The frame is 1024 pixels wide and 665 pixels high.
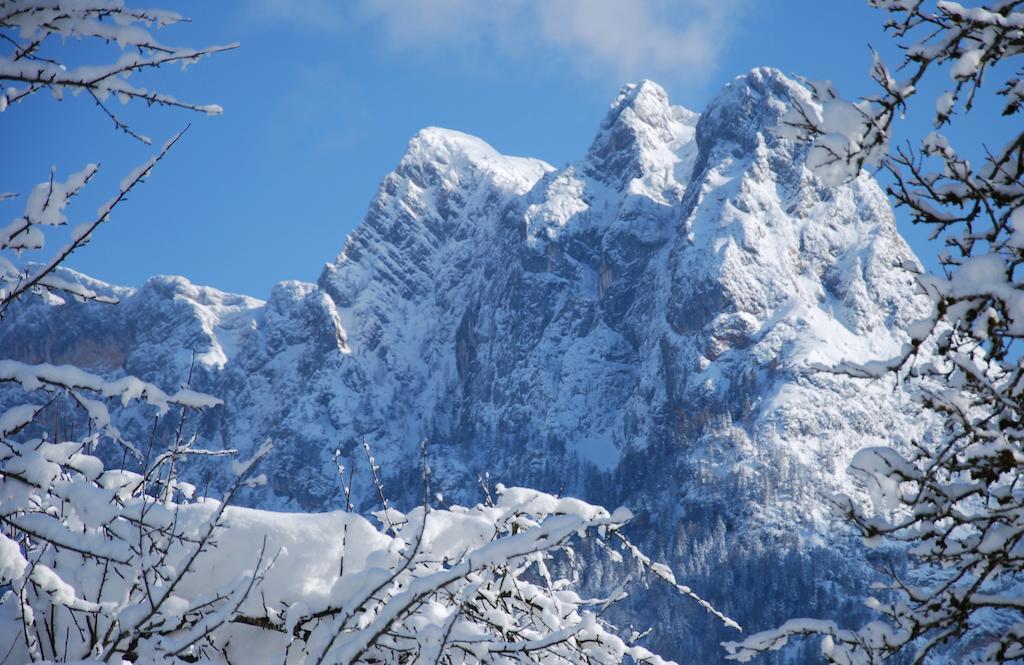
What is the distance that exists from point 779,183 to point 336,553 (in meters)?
182

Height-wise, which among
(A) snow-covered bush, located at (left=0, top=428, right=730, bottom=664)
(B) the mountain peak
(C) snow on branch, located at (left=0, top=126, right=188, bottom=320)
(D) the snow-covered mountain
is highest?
(B) the mountain peak

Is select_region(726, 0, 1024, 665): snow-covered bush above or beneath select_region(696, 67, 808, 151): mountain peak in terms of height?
beneath

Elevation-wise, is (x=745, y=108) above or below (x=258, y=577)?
above

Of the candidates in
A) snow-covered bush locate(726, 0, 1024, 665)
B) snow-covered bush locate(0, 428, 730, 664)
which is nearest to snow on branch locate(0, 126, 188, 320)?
snow-covered bush locate(0, 428, 730, 664)

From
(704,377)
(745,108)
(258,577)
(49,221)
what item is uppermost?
(745,108)

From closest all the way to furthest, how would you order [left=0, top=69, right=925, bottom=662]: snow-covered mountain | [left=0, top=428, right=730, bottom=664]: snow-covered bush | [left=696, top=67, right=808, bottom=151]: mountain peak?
[left=0, top=428, right=730, bottom=664]: snow-covered bush → [left=0, top=69, right=925, bottom=662]: snow-covered mountain → [left=696, top=67, right=808, bottom=151]: mountain peak

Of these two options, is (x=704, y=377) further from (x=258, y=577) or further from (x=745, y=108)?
(x=258, y=577)

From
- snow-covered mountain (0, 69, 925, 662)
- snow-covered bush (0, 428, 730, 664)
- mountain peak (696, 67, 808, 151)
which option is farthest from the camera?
mountain peak (696, 67, 808, 151)

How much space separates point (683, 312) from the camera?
536ft

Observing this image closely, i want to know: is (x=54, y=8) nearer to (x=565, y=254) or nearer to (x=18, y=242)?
(x=18, y=242)

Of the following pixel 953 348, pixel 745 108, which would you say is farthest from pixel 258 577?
pixel 745 108

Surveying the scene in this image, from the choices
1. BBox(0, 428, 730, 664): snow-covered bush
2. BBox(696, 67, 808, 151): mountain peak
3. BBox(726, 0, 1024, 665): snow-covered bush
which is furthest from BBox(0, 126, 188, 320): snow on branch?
BBox(696, 67, 808, 151): mountain peak

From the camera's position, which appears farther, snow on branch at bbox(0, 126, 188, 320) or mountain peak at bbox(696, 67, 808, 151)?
mountain peak at bbox(696, 67, 808, 151)

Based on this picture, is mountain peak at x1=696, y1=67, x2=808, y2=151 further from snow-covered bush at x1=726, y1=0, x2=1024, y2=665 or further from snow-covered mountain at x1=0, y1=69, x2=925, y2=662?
snow-covered bush at x1=726, y1=0, x2=1024, y2=665
